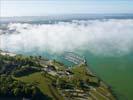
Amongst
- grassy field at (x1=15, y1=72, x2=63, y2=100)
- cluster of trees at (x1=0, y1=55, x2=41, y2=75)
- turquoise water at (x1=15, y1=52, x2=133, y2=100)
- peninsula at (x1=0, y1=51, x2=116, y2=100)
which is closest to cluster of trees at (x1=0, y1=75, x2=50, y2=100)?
peninsula at (x1=0, y1=51, x2=116, y2=100)

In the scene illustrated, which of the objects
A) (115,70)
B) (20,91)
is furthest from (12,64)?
(115,70)

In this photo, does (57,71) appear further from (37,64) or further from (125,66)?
(125,66)

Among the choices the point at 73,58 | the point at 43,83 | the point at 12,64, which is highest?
the point at 12,64

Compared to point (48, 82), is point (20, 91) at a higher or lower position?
higher

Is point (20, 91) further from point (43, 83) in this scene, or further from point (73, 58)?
point (73, 58)

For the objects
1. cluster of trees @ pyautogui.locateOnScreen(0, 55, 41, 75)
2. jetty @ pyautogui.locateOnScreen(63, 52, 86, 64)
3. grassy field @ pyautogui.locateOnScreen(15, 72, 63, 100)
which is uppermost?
cluster of trees @ pyautogui.locateOnScreen(0, 55, 41, 75)

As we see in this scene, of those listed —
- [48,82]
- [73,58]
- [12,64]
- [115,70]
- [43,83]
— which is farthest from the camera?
[73,58]

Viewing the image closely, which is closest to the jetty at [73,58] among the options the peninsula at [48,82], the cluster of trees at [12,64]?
the peninsula at [48,82]

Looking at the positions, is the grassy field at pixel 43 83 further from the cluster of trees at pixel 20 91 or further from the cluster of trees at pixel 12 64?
the cluster of trees at pixel 12 64

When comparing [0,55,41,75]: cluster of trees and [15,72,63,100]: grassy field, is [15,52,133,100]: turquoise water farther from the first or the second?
[0,55,41,75]: cluster of trees
